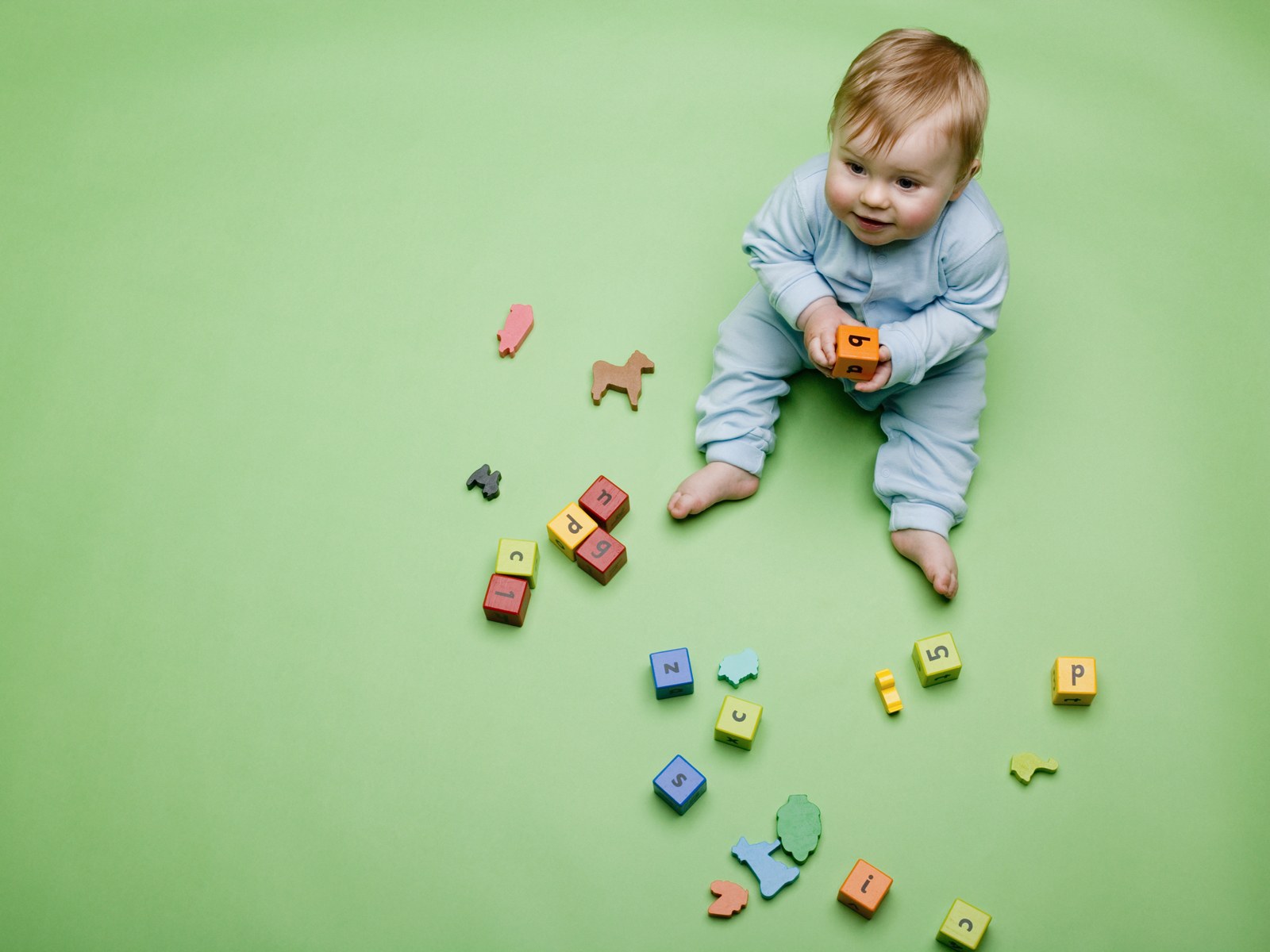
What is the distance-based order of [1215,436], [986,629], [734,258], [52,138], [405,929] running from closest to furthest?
[405,929]
[986,629]
[1215,436]
[734,258]
[52,138]

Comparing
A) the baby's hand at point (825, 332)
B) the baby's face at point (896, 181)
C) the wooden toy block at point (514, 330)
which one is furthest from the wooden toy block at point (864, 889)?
the wooden toy block at point (514, 330)

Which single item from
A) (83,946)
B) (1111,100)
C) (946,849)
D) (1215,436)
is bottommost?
(83,946)

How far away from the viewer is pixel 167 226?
1528mm

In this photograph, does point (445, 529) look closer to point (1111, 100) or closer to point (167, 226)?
point (167, 226)

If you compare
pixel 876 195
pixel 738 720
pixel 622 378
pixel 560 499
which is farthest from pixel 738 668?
pixel 876 195

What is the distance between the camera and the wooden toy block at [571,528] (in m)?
1.23

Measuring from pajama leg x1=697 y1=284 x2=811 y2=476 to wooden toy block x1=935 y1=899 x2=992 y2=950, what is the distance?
0.52 m

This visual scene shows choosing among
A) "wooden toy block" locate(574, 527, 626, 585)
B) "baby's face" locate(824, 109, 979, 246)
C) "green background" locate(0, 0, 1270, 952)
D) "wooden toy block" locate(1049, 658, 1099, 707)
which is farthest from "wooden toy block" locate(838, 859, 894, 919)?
"baby's face" locate(824, 109, 979, 246)

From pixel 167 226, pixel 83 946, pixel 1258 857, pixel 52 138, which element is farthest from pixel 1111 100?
pixel 83 946

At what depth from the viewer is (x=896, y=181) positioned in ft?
3.50

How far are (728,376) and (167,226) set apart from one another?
84cm

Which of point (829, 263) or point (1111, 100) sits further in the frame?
point (1111, 100)

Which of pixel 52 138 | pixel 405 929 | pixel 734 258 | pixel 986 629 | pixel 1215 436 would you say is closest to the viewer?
pixel 405 929

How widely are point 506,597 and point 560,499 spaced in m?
0.16
